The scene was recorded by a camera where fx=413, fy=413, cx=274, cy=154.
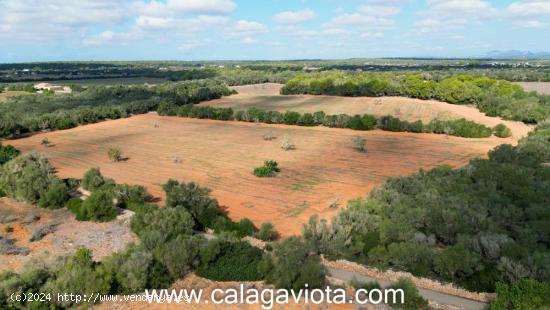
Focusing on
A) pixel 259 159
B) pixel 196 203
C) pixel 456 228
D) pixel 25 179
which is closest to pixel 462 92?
pixel 259 159

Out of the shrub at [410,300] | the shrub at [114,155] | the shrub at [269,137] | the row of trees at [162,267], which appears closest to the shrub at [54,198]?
the row of trees at [162,267]

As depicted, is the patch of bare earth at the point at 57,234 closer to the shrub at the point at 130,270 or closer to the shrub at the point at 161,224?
the shrub at the point at 161,224

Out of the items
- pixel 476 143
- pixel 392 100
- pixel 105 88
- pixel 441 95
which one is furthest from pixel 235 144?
pixel 105 88

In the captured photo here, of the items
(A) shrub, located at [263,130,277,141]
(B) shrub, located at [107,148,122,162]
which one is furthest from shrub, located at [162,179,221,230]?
(A) shrub, located at [263,130,277,141]

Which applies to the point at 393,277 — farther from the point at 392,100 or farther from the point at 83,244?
the point at 392,100

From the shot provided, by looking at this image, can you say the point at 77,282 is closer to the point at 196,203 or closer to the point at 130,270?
the point at 130,270
